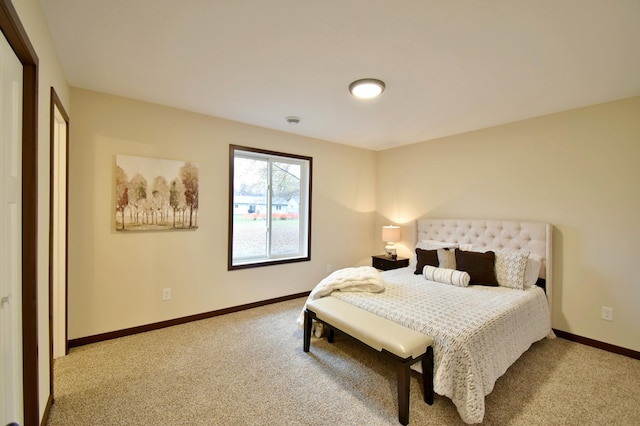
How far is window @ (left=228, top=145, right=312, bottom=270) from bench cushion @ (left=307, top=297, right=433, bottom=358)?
4.76 ft

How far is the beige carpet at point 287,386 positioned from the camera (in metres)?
1.76

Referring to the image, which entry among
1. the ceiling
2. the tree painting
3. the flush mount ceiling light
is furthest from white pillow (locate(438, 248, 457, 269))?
the tree painting

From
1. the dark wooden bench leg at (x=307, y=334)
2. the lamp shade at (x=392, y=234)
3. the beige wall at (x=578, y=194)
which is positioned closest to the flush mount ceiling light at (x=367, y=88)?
the beige wall at (x=578, y=194)

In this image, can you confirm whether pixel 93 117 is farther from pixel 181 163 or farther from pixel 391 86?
pixel 391 86

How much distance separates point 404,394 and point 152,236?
8.87 ft

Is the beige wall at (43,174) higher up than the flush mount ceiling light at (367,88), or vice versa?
the flush mount ceiling light at (367,88)

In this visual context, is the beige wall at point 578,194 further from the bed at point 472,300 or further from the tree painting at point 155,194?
the tree painting at point 155,194

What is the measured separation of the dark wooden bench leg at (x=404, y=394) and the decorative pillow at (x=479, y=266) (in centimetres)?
169

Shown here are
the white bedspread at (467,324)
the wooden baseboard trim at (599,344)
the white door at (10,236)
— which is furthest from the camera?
the wooden baseboard trim at (599,344)

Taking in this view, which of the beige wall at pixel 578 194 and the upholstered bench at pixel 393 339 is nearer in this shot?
the upholstered bench at pixel 393 339

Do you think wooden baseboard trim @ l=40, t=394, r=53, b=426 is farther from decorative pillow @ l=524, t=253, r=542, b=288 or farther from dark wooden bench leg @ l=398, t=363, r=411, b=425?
decorative pillow @ l=524, t=253, r=542, b=288

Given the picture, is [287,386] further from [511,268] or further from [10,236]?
[511,268]

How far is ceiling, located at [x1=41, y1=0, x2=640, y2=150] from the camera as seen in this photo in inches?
59.6

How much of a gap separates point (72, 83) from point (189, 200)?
1.39m
